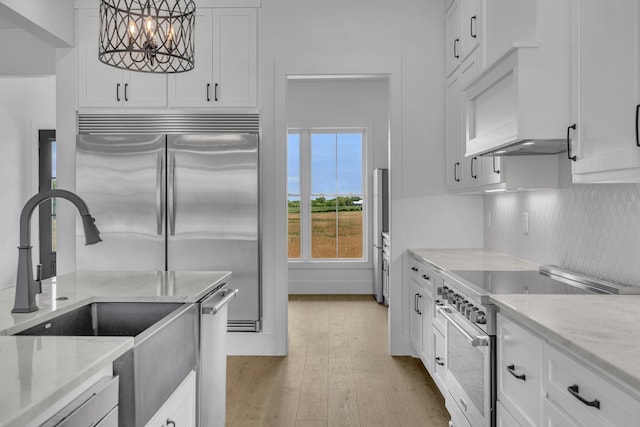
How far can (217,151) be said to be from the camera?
3891mm

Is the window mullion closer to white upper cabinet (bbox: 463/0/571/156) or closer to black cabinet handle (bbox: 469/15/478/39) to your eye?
black cabinet handle (bbox: 469/15/478/39)

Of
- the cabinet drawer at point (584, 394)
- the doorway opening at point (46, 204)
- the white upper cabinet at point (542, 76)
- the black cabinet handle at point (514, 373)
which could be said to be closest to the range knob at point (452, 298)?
the black cabinet handle at point (514, 373)

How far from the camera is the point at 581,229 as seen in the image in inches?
101

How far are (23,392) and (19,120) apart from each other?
6036mm

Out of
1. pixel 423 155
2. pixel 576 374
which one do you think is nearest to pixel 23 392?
pixel 576 374

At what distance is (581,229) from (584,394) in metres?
1.46

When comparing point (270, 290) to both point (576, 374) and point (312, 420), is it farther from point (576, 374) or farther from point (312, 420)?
point (576, 374)

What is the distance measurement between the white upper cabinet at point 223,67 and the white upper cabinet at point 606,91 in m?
2.62

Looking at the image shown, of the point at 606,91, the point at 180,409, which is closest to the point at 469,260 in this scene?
the point at 606,91

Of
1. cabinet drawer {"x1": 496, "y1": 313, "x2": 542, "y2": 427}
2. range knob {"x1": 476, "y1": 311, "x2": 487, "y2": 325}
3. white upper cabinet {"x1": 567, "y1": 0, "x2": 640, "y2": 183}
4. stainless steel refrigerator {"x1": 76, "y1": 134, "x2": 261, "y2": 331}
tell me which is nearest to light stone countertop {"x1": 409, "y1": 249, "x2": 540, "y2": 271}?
range knob {"x1": 476, "y1": 311, "x2": 487, "y2": 325}

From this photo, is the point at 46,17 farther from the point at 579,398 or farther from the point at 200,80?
the point at 579,398

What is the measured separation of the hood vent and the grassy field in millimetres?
4369

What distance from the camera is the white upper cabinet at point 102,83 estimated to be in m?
4.05

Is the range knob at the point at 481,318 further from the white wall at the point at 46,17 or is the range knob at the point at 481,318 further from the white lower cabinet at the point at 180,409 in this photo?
the white wall at the point at 46,17
